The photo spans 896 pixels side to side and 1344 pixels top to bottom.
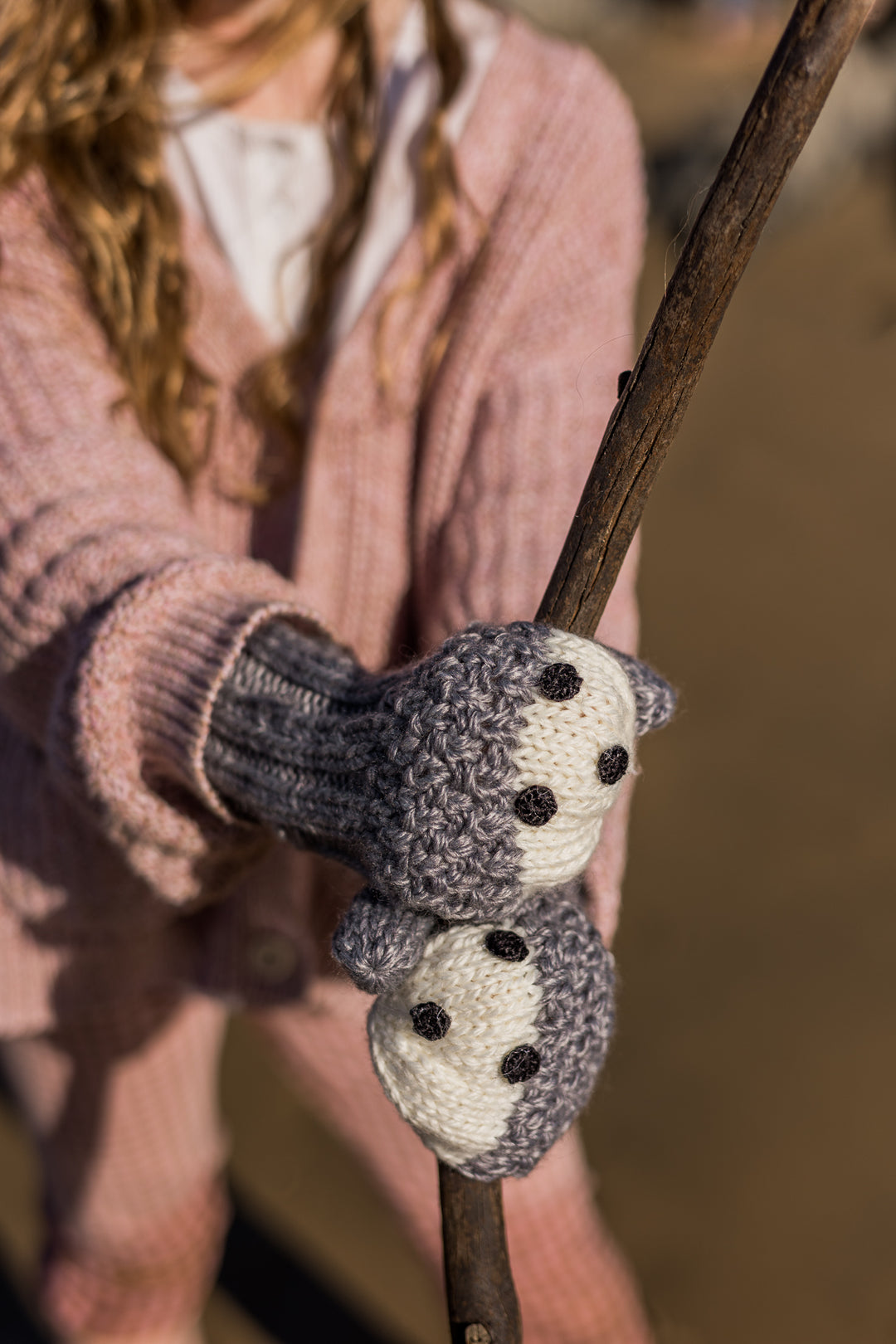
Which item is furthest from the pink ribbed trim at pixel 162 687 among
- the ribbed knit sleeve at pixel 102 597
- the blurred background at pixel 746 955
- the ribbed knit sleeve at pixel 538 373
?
the blurred background at pixel 746 955

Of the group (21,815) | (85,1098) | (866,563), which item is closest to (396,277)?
(21,815)

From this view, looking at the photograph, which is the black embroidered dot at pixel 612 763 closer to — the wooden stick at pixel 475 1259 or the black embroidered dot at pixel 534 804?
the black embroidered dot at pixel 534 804

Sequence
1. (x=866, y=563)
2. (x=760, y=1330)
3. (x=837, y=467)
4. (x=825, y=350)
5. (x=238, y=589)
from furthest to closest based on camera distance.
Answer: (x=825, y=350), (x=837, y=467), (x=866, y=563), (x=760, y=1330), (x=238, y=589)

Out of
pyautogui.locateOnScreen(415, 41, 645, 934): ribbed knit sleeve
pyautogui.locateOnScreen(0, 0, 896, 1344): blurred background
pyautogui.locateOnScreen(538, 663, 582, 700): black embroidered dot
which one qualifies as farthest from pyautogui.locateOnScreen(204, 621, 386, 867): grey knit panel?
pyautogui.locateOnScreen(0, 0, 896, 1344): blurred background

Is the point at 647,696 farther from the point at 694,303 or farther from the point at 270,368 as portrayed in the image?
the point at 270,368

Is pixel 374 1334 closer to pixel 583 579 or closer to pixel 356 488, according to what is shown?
pixel 356 488
